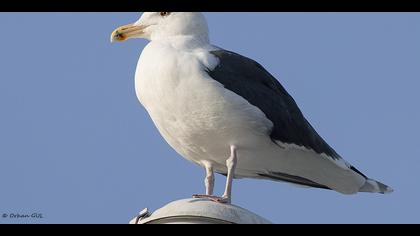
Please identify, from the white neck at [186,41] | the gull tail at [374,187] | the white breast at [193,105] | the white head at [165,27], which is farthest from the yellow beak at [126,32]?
the gull tail at [374,187]

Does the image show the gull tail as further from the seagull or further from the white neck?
the white neck

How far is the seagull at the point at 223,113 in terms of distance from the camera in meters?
11.3

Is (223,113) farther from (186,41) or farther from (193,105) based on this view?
(186,41)

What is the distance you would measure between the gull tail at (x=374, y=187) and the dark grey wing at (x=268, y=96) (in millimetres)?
659

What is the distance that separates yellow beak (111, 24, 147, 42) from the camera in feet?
41.5

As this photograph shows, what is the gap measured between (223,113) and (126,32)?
6.58 ft

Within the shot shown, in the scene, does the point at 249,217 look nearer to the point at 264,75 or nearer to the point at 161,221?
the point at 161,221

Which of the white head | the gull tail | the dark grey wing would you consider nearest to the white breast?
the dark grey wing

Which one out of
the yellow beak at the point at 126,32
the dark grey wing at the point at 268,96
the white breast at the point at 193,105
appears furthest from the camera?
the yellow beak at the point at 126,32

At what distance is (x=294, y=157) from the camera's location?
12.2m

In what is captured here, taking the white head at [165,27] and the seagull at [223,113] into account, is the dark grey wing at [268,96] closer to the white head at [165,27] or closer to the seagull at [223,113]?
the seagull at [223,113]

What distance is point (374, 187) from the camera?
1277 centimetres

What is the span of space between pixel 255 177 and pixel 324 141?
922mm

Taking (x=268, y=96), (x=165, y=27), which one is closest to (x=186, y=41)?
(x=165, y=27)
